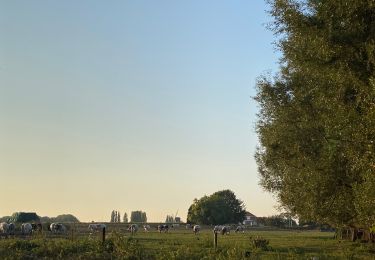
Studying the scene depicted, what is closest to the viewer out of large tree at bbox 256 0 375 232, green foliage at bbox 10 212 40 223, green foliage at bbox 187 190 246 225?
large tree at bbox 256 0 375 232

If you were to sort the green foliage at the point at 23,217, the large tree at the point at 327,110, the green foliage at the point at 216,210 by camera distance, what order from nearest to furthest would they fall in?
the large tree at the point at 327,110 → the green foliage at the point at 23,217 → the green foliage at the point at 216,210

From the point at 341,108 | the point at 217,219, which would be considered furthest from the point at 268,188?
the point at 217,219

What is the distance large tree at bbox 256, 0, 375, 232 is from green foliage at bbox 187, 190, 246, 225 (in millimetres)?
130114

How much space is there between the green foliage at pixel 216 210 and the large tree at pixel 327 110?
130114mm

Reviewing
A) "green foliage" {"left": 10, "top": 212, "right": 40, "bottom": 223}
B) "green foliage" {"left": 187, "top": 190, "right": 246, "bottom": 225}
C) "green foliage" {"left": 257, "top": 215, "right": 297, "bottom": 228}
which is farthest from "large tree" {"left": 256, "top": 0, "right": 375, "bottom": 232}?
"green foliage" {"left": 257, "top": 215, "right": 297, "bottom": 228}

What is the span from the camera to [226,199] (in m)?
174

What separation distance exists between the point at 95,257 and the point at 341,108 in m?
13.7

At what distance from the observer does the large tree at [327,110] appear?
2183 centimetres

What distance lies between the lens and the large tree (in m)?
21.8

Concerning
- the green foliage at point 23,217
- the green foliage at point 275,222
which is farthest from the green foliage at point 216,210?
the green foliage at point 23,217

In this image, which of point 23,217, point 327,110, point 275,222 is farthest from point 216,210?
point 327,110

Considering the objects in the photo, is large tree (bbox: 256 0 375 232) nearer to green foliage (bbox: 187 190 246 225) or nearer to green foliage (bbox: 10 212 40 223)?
green foliage (bbox: 10 212 40 223)

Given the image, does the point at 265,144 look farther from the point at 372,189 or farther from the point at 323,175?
the point at 372,189

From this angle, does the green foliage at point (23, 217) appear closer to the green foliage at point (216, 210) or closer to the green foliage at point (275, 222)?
the green foliage at point (216, 210)
